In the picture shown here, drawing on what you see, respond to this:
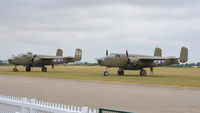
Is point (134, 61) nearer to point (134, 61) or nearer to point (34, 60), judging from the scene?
point (134, 61)

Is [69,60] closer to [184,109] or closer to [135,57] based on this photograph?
[135,57]

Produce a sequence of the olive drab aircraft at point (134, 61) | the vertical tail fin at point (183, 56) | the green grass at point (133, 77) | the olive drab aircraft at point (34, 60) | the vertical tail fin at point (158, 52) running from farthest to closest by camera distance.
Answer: the olive drab aircraft at point (34, 60) → the vertical tail fin at point (158, 52) → the vertical tail fin at point (183, 56) → the olive drab aircraft at point (134, 61) → the green grass at point (133, 77)

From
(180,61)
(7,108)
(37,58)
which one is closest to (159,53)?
(180,61)

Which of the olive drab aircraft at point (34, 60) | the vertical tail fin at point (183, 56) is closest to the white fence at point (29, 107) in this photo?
the vertical tail fin at point (183, 56)

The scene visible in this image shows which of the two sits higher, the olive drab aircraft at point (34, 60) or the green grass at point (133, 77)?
the olive drab aircraft at point (34, 60)

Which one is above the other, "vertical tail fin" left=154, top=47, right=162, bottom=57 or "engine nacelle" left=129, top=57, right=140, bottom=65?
"vertical tail fin" left=154, top=47, right=162, bottom=57

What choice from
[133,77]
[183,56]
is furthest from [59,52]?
[133,77]

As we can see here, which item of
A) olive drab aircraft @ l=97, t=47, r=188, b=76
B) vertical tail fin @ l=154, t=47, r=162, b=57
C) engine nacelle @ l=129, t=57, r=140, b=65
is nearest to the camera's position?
olive drab aircraft @ l=97, t=47, r=188, b=76

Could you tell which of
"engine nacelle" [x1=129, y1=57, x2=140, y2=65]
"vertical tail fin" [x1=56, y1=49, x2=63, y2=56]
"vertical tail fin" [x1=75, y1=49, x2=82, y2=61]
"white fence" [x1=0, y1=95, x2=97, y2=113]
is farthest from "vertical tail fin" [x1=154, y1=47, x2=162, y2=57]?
"white fence" [x1=0, y1=95, x2=97, y2=113]

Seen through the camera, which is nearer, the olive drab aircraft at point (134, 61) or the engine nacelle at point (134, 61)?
the olive drab aircraft at point (134, 61)

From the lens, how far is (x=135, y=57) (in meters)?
45.6

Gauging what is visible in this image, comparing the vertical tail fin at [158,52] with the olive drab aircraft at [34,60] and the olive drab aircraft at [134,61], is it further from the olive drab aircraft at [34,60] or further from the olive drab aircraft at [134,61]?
the olive drab aircraft at [34,60]

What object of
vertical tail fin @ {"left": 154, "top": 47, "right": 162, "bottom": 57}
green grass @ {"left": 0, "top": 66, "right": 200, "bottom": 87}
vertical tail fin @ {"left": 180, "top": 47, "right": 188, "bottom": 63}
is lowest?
green grass @ {"left": 0, "top": 66, "right": 200, "bottom": 87}

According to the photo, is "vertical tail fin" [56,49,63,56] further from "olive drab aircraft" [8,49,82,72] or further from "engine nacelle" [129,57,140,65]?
"engine nacelle" [129,57,140,65]
